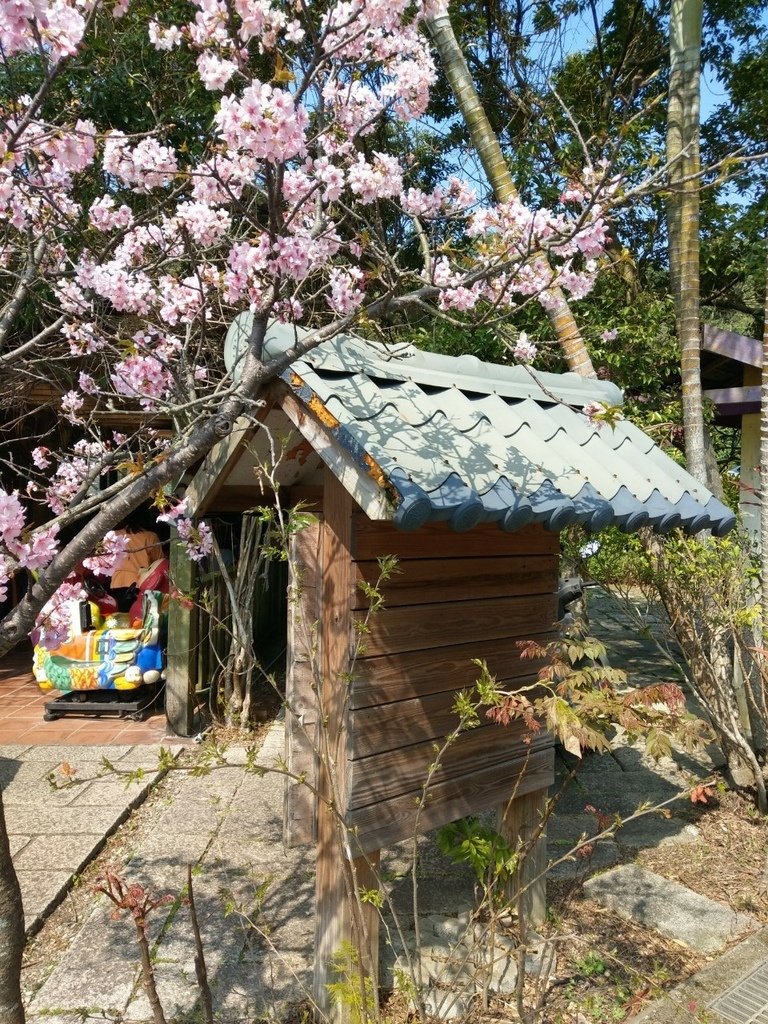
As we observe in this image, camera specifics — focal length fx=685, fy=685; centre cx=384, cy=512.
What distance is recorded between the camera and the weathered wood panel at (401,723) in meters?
2.31

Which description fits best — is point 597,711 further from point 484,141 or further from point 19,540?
point 484,141

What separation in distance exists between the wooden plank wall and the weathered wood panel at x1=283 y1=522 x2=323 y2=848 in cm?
23

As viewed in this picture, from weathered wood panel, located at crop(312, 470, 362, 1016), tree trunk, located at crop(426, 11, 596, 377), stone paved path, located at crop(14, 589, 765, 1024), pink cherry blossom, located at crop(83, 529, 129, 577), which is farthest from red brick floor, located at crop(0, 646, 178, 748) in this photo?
tree trunk, located at crop(426, 11, 596, 377)

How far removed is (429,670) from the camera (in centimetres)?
255

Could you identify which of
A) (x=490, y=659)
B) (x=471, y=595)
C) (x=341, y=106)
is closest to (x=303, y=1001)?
(x=490, y=659)

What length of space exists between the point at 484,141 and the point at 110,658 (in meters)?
5.15

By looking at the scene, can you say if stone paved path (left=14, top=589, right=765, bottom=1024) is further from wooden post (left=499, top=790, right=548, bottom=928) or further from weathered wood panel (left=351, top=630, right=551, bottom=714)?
weathered wood panel (left=351, top=630, right=551, bottom=714)

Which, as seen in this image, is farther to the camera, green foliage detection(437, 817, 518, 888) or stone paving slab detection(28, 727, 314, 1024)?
green foliage detection(437, 817, 518, 888)

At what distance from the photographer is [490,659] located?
9.21 ft

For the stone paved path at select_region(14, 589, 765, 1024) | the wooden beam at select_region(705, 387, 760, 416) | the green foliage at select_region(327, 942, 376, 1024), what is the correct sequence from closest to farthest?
the green foliage at select_region(327, 942, 376, 1024)
the stone paved path at select_region(14, 589, 765, 1024)
the wooden beam at select_region(705, 387, 760, 416)

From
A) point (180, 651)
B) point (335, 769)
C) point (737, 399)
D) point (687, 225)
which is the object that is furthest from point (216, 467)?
point (737, 399)

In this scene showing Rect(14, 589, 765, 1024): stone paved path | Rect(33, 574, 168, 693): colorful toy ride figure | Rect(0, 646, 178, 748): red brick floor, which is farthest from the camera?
Rect(33, 574, 168, 693): colorful toy ride figure

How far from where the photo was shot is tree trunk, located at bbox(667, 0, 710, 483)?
4801 mm

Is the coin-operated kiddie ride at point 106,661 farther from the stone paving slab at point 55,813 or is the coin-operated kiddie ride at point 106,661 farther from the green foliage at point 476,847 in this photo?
the green foliage at point 476,847
